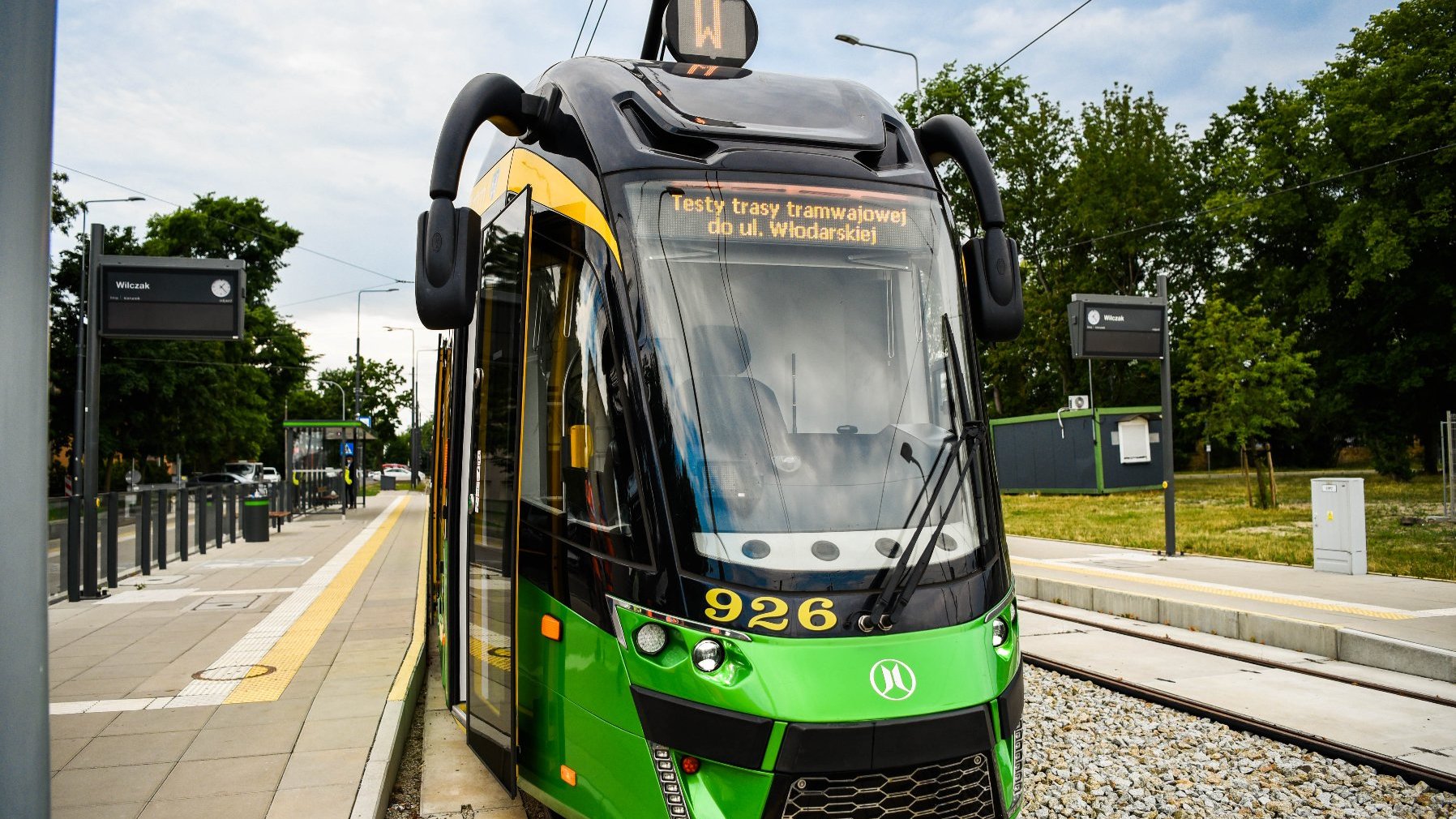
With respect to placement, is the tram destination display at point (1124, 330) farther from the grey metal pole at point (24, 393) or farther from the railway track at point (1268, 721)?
the grey metal pole at point (24, 393)

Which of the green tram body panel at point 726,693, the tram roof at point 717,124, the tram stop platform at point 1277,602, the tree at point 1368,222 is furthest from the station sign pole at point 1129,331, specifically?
the tree at point 1368,222

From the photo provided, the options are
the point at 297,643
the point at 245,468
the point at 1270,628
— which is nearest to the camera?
the point at 297,643

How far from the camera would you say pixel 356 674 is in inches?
307

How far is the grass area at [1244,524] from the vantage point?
14.9 meters

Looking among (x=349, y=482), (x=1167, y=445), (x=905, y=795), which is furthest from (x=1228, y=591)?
(x=349, y=482)

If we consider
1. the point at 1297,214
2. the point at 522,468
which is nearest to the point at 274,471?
the point at 1297,214

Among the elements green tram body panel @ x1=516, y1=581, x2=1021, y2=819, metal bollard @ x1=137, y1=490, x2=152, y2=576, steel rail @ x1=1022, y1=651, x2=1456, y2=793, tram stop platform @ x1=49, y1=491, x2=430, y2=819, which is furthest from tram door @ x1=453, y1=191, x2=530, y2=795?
metal bollard @ x1=137, y1=490, x2=152, y2=576

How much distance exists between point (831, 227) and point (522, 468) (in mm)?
1527

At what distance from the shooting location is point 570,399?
4191 mm

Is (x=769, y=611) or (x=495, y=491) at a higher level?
(x=495, y=491)

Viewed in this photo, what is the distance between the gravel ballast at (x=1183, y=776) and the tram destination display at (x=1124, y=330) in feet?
34.6

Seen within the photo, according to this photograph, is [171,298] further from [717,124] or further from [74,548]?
[717,124]

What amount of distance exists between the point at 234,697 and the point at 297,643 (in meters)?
2.19

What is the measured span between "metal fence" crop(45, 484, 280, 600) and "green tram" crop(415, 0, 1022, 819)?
646 centimetres
